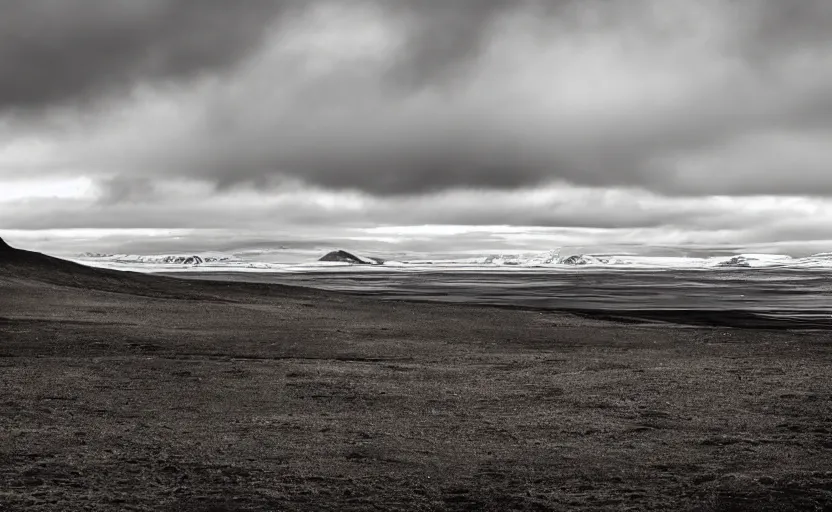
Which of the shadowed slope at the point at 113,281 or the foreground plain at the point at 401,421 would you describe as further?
the shadowed slope at the point at 113,281

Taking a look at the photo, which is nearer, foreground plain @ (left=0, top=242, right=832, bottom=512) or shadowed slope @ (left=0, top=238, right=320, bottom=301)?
foreground plain @ (left=0, top=242, right=832, bottom=512)

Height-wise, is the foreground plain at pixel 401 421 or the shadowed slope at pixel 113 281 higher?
the shadowed slope at pixel 113 281

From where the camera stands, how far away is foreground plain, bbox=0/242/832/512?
6.38 metres

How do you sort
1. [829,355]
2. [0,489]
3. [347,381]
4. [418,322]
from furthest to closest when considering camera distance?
[418,322] < [829,355] < [347,381] < [0,489]

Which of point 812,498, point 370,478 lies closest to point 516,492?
point 370,478

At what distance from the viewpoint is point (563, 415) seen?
9.69 meters

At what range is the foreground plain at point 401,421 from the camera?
20.9 ft

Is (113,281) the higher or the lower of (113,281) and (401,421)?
the higher

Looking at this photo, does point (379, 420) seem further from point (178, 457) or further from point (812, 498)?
point (812, 498)

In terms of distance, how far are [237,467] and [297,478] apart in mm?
606

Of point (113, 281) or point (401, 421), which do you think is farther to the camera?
point (113, 281)

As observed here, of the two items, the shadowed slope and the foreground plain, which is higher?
the shadowed slope

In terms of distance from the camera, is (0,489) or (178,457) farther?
(178,457)

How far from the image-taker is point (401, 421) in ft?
30.3
